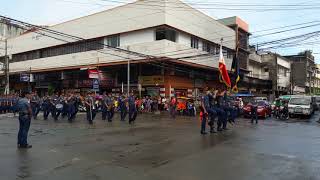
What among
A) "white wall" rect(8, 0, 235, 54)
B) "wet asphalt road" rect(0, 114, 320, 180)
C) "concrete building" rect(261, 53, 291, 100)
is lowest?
"wet asphalt road" rect(0, 114, 320, 180)

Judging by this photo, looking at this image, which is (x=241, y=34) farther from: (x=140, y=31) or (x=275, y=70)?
(x=140, y=31)

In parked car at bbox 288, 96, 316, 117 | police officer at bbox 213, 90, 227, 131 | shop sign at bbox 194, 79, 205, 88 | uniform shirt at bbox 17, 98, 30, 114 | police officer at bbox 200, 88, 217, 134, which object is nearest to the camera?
uniform shirt at bbox 17, 98, 30, 114

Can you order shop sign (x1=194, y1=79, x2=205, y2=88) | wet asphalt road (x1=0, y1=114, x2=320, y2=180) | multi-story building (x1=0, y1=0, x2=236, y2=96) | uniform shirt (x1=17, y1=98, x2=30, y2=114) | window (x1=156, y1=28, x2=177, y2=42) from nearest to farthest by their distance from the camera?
1. wet asphalt road (x1=0, y1=114, x2=320, y2=180)
2. uniform shirt (x1=17, y1=98, x2=30, y2=114)
3. multi-story building (x1=0, y1=0, x2=236, y2=96)
4. window (x1=156, y1=28, x2=177, y2=42)
5. shop sign (x1=194, y1=79, x2=205, y2=88)

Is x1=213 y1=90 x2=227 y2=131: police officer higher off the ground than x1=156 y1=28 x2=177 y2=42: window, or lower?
lower

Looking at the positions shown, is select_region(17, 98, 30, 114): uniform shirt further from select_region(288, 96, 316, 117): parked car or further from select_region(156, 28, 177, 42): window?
select_region(156, 28, 177, 42): window

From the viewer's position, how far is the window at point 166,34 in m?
35.2

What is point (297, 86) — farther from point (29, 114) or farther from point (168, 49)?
point (29, 114)

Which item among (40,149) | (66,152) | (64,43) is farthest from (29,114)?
(64,43)

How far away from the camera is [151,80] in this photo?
3612 centimetres

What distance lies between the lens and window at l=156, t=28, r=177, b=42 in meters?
35.2

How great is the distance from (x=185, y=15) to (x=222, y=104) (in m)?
22.8

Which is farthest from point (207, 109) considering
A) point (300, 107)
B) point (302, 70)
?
point (302, 70)

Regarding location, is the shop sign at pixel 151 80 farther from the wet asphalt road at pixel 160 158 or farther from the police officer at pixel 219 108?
the wet asphalt road at pixel 160 158

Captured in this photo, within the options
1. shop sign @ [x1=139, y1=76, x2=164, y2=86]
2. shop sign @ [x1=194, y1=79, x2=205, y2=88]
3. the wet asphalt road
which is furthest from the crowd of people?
shop sign @ [x1=194, y1=79, x2=205, y2=88]
